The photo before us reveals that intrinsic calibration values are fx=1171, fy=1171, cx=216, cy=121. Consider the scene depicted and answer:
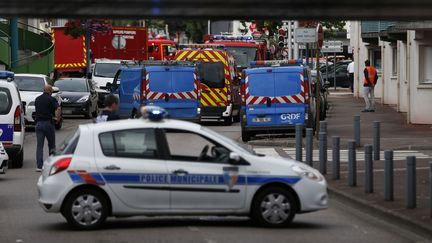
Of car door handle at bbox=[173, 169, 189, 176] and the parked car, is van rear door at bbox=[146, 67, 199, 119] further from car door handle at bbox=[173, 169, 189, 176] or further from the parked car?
car door handle at bbox=[173, 169, 189, 176]

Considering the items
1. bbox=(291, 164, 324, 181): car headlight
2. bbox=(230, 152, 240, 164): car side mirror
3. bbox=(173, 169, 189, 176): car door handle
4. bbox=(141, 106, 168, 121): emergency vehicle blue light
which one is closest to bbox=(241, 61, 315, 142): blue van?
bbox=(291, 164, 324, 181): car headlight

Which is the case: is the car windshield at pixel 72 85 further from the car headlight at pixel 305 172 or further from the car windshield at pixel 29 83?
the car headlight at pixel 305 172

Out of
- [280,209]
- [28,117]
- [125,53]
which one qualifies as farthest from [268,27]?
[280,209]

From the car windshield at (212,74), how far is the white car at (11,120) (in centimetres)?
1558

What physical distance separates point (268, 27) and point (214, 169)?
40.6 meters

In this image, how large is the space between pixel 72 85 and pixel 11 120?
18.5 m

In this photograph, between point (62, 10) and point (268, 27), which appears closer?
point (62, 10)

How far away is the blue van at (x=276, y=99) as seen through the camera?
30.3 m

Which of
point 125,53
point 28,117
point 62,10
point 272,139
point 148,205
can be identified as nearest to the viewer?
point 62,10

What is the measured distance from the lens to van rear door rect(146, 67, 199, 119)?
112 feet

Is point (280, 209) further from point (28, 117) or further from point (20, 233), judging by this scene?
point (28, 117)

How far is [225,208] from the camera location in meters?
14.5

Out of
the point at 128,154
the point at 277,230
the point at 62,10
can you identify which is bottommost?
the point at 277,230

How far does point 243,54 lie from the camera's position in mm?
49219
